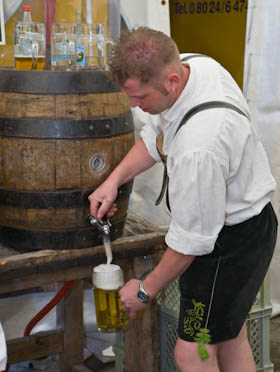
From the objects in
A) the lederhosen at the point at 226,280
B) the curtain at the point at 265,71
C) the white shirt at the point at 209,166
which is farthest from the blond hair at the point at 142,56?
the curtain at the point at 265,71

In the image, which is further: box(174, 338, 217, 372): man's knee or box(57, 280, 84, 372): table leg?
box(57, 280, 84, 372): table leg

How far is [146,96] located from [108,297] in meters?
0.66

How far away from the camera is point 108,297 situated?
187 cm

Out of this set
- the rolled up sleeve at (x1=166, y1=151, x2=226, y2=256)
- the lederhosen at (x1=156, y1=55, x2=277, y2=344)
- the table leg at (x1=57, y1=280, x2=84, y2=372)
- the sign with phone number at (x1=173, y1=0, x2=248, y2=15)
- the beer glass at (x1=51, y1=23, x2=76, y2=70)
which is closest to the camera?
the rolled up sleeve at (x1=166, y1=151, x2=226, y2=256)

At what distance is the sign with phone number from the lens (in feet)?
10.1

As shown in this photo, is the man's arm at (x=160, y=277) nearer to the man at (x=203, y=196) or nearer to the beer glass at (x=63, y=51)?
the man at (x=203, y=196)

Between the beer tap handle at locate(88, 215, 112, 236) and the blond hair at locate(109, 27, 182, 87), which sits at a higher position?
the blond hair at locate(109, 27, 182, 87)

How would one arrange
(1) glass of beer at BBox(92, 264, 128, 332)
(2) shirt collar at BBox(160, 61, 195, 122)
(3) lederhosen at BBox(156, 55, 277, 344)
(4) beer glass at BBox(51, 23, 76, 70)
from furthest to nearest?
(4) beer glass at BBox(51, 23, 76, 70) → (1) glass of beer at BBox(92, 264, 128, 332) → (3) lederhosen at BBox(156, 55, 277, 344) → (2) shirt collar at BBox(160, 61, 195, 122)

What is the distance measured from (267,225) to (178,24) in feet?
6.23

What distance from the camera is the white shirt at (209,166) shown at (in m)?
1.48

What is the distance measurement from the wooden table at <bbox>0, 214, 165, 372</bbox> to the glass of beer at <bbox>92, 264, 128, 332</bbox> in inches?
4.8

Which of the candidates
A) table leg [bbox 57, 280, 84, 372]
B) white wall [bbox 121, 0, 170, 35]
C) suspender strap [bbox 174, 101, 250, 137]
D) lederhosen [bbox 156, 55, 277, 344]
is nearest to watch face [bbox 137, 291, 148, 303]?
lederhosen [bbox 156, 55, 277, 344]

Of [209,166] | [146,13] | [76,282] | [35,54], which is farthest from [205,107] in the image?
[146,13]

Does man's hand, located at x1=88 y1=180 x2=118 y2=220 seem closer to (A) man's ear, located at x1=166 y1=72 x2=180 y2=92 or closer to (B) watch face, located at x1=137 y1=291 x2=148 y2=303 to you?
(B) watch face, located at x1=137 y1=291 x2=148 y2=303
